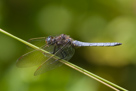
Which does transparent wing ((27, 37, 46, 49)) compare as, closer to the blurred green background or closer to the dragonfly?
the dragonfly

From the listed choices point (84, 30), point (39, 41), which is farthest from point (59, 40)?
point (84, 30)

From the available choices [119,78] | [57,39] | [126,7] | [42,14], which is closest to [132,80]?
[119,78]

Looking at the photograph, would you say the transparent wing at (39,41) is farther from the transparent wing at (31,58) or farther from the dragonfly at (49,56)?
the transparent wing at (31,58)

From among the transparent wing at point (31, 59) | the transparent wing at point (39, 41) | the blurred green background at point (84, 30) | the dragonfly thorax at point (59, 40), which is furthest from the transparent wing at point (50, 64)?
the blurred green background at point (84, 30)

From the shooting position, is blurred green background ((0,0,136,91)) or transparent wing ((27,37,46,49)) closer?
transparent wing ((27,37,46,49))

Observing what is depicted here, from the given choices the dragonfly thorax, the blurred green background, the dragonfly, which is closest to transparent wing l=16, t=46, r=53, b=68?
the dragonfly

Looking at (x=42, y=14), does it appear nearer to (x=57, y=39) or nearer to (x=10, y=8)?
(x=10, y=8)
